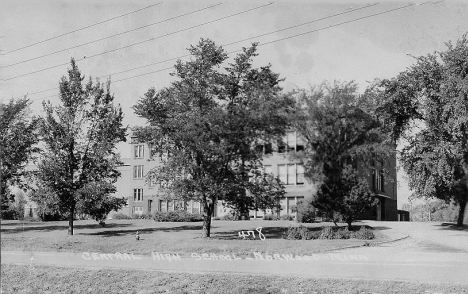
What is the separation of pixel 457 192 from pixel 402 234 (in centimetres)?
751

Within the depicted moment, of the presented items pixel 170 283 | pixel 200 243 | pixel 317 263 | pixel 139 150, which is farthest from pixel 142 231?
pixel 170 283

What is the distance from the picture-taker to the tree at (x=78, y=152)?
73.0ft

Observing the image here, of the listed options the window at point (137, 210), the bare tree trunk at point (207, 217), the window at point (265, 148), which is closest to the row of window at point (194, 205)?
the bare tree trunk at point (207, 217)

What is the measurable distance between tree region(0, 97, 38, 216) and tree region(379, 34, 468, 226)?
1860 centimetres

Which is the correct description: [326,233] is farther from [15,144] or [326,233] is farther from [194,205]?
[15,144]

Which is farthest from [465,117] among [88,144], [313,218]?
[88,144]

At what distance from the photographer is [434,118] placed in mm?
24688

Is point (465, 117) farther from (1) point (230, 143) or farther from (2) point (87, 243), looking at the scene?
(2) point (87, 243)

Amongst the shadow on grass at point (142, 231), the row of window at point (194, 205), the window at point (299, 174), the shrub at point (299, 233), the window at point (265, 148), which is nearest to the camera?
the window at point (299, 174)

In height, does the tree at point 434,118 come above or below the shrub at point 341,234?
above

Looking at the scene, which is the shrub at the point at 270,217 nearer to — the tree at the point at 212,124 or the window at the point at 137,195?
the tree at the point at 212,124

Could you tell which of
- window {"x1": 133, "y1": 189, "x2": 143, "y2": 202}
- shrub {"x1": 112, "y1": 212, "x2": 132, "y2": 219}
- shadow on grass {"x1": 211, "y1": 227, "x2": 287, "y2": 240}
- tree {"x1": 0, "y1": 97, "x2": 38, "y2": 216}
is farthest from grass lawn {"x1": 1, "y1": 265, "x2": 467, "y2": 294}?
shrub {"x1": 112, "y1": 212, "x2": 132, "y2": 219}

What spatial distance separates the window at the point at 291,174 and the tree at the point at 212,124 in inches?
44.2

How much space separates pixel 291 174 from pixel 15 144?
1389 cm
